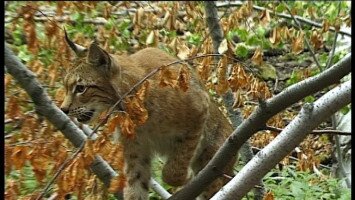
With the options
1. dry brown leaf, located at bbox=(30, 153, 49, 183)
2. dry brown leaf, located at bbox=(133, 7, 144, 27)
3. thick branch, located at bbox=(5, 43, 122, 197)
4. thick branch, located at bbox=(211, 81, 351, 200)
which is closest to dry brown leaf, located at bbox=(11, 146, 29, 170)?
dry brown leaf, located at bbox=(30, 153, 49, 183)

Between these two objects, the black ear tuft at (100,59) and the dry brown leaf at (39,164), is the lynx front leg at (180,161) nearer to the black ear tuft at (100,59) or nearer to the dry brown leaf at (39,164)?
the black ear tuft at (100,59)

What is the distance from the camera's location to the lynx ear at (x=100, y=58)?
530cm

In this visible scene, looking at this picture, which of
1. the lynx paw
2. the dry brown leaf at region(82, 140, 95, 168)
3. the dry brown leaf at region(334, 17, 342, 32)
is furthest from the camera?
the dry brown leaf at region(334, 17, 342, 32)

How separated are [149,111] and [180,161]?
0.47 metres

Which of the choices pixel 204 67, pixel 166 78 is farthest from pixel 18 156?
pixel 204 67

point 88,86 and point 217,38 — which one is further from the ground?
point 217,38

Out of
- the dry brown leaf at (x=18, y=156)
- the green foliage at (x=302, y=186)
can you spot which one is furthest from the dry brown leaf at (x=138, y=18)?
the dry brown leaf at (x=18, y=156)

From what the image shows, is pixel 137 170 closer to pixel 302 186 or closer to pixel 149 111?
pixel 149 111

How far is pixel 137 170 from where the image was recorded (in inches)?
230

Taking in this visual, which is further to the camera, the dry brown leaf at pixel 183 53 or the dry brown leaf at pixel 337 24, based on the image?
the dry brown leaf at pixel 337 24

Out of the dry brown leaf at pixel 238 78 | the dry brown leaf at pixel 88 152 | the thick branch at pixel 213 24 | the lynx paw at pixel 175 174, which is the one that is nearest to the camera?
the dry brown leaf at pixel 88 152

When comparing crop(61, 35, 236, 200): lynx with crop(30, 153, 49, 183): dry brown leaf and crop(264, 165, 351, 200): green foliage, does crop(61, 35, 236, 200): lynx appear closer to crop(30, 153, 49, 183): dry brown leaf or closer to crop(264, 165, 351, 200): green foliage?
crop(264, 165, 351, 200): green foliage

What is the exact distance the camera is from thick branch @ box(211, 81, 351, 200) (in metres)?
3.41

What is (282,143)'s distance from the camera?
11.6 feet
